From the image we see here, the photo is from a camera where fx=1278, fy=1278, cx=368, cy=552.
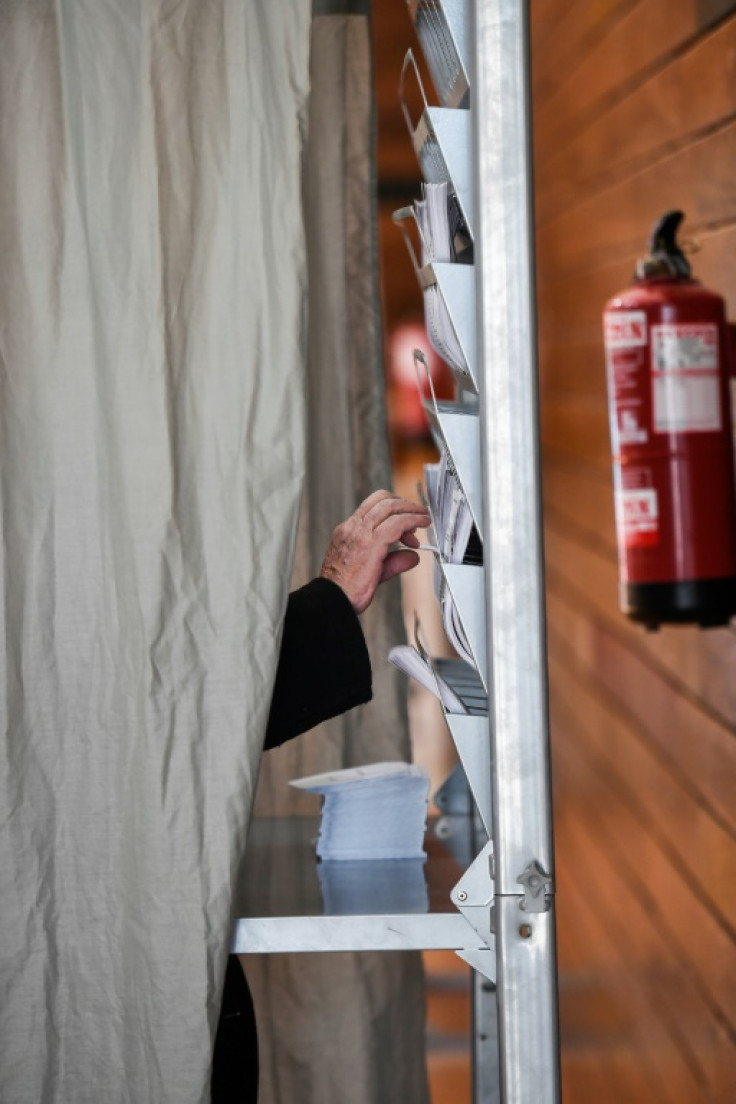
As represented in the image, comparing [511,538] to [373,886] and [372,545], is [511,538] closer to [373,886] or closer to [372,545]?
[372,545]

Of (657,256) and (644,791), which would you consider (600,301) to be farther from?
(657,256)

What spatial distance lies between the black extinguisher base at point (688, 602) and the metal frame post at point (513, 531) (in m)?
0.38

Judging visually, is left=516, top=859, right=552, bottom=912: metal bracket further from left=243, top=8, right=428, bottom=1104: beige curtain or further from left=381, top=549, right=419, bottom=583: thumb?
left=243, top=8, right=428, bottom=1104: beige curtain

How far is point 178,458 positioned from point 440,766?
162 inches

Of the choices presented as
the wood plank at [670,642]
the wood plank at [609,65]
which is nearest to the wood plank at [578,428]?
the wood plank at [670,642]

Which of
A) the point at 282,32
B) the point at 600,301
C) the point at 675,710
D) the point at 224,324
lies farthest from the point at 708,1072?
the point at 282,32

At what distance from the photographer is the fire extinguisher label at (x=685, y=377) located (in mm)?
893

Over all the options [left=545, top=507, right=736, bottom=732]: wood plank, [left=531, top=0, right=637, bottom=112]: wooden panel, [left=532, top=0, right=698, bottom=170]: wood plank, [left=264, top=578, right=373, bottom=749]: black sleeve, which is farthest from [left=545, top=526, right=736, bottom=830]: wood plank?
[left=531, top=0, right=637, bottom=112]: wooden panel

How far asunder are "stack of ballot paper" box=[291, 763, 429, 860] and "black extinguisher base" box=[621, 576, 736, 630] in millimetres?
946

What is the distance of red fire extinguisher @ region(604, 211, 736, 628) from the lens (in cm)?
90

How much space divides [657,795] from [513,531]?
532 mm

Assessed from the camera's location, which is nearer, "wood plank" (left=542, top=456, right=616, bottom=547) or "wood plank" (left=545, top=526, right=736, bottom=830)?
"wood plank" (left=545, top=526, right=736, bottom=830)

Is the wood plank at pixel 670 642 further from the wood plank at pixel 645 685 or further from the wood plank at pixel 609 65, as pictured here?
the wood plank at pixel 609 65

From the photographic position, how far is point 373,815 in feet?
→ 6.06
